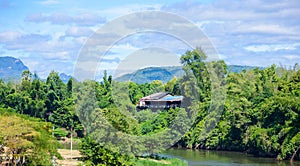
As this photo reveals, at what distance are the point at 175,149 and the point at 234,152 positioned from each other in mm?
5107

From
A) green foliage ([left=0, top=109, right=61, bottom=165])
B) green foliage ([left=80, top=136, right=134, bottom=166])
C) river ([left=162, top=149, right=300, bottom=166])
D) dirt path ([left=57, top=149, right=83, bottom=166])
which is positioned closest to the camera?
green foliage ([left=0, top=109, right=61, bottom=165])

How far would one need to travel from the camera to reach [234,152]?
43281 mm

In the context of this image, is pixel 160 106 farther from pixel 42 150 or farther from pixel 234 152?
pixel 42 150

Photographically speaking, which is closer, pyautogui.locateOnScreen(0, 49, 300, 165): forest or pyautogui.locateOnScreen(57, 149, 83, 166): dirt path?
pyautogui.locateOnScreen(0, 49, 300, 165): forest

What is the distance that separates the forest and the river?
100 centimetres

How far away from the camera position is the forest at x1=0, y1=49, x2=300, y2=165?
81.6ft

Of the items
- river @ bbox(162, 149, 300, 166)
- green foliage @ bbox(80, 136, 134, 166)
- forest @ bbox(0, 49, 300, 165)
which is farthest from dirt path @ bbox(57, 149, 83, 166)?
river @ bbox(162, 149, 300, 166)

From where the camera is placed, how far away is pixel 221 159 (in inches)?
1517

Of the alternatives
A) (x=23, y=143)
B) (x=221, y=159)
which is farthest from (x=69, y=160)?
(x=23, y=143)

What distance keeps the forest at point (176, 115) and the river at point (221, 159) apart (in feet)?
3.29

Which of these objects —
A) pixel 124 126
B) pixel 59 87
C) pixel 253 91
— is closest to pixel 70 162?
pixel 124 126

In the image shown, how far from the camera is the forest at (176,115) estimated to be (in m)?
24.9

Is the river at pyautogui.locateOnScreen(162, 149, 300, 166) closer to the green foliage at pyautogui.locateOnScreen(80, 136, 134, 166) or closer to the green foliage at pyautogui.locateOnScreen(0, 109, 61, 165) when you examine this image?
the green foliage at pyautogui.locateOnScreen(80, 136, 134, 166)

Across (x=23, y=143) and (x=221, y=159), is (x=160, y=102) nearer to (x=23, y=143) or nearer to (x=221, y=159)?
(x=221, y=159)
